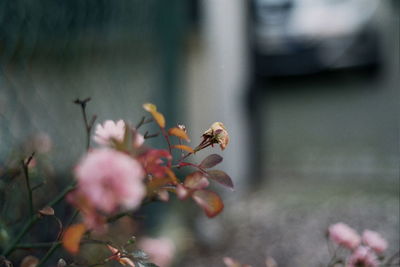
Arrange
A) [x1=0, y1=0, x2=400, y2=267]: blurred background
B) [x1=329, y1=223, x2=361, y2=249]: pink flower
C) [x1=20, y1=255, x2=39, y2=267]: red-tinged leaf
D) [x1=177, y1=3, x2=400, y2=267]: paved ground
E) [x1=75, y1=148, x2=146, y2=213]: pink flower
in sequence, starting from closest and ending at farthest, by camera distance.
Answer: [x1=75, y1=148, x2=146, y2=213]: pink flower, [x1=20, y1=255, x2=39, y2=267]: red-tinged leaf, [x1=329, y1=223, x2=361, y2=249]: pink flower, [x1=0, y1=0, x2=400, y2=267]: blurred background, [x1=177, y1=3, x2=400, y2=267]: paved ground

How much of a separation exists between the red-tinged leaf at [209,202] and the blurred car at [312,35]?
4162mm

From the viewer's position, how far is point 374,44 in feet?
15.0

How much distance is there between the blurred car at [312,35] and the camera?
4652 millimetres

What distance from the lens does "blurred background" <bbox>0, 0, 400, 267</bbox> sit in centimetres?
159

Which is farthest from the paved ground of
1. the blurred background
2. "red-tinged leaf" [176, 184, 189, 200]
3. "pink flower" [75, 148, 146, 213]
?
"pink flower" [75, 148, 146, 213]

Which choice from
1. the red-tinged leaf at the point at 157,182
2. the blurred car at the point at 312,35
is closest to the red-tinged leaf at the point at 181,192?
the red-tinged leaf at the point at 157,182

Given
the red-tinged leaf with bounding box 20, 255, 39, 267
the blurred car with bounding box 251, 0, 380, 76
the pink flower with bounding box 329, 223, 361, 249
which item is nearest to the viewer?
the red-tinged leaf with bounding box 20, 255, 39, 267

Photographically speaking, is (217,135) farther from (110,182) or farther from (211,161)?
(110,182)

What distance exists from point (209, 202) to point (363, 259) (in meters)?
0.30

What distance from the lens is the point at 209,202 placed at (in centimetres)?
53

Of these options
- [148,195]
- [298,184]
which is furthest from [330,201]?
[148,195]

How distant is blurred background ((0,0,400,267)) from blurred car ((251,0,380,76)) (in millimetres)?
12

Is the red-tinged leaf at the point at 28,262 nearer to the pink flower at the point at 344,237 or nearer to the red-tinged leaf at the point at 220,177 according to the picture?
the red-tinged leaf at the point at 220,177

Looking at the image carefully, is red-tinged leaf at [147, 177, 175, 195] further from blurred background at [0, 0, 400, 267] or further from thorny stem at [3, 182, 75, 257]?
blurred background at [0, 0, 400, 267]
